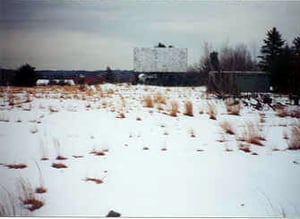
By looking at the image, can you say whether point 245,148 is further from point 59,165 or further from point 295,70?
point 59,165

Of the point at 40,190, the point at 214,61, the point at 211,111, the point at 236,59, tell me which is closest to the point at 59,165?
the point at 40,190

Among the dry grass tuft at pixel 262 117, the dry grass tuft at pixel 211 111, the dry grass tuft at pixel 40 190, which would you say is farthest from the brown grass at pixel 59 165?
the dry grass tuft at pixel 262 117

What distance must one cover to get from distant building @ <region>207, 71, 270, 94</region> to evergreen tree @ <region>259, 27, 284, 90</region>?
0.04 metres

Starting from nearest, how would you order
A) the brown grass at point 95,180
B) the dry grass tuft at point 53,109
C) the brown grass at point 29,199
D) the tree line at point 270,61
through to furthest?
the brown grass at point 29,199, the brown grass at point 95,180, the tree line at point 270,61, the dry grass tuft at point 53,109

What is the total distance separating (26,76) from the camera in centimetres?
254

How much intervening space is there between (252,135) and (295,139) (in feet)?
0.88

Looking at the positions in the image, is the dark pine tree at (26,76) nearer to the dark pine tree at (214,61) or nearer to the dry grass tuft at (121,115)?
the dry grass tuft at (121,115)

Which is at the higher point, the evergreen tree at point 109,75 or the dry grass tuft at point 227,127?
the evergreen tree at point 109,75

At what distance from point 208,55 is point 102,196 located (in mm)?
1100

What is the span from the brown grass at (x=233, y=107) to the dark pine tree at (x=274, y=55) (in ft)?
0.85

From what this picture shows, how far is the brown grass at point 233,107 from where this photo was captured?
102 inches

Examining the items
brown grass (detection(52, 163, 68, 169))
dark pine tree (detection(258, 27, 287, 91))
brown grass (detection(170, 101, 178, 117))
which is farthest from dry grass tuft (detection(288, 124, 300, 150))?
brown grass (detection(52, 163, 68, 169))

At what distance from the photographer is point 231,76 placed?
2.54 m

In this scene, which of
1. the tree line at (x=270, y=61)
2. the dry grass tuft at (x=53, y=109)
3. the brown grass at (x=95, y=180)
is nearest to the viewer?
the brown grass at (x=95, y=180)
